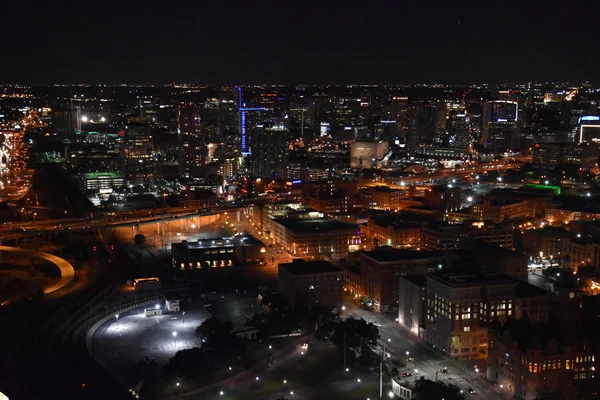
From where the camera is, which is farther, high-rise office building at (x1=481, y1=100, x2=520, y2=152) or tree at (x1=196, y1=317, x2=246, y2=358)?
high-rise office building at (x1=481, y1=100, x2=520, y2=152)

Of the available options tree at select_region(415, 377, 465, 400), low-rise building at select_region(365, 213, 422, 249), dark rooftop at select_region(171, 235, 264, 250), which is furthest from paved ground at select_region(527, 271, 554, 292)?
dark rooftop at select_region(171, 235, 264, 250)

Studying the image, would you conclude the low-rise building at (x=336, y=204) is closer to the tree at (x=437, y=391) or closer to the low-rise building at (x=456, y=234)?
the low-rise building at (x=456, y=234)

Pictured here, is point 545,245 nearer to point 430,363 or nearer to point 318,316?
point 318,316

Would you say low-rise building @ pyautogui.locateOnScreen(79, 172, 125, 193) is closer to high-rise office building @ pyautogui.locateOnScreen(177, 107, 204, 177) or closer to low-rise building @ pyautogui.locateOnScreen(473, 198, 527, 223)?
high-rise office building @ pyautogui.locateOnScreen(177, 107, 204, 177)

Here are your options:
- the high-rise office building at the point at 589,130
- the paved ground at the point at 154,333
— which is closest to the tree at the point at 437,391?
the paved ground at the point at 154,333

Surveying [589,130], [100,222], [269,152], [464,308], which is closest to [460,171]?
[589,130]
